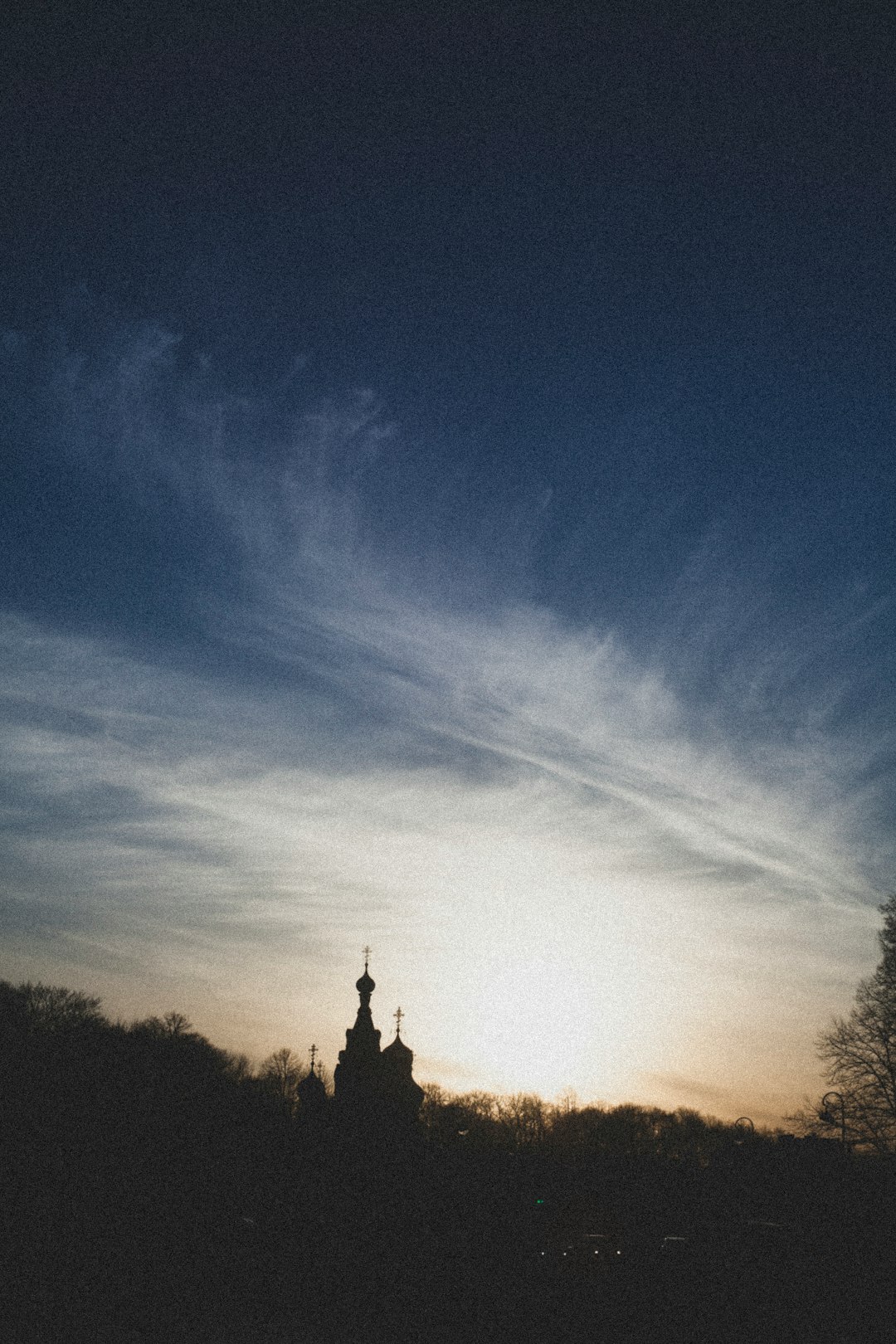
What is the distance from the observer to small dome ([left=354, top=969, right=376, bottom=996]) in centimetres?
6825

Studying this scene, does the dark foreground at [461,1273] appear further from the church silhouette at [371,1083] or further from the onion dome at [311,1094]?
the onion dome at [311,1094]

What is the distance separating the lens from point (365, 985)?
68.6m

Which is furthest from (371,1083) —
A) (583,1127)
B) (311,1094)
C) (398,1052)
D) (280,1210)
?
(583,1127)

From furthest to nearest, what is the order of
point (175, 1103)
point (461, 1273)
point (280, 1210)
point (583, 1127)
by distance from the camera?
1. point (583, 1127)
2. point (175, 1103)
3. point (280, 1210)
4. point (461, 1273)

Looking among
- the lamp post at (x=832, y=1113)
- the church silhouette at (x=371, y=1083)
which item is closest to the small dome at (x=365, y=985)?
the church silhouette at (x=371, y=1083)

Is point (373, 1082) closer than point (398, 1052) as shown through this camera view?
Yes

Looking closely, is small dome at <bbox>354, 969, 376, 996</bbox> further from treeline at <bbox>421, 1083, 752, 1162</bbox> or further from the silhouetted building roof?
treeline at <bbox>421, 1083, 752, 1162</bbox>

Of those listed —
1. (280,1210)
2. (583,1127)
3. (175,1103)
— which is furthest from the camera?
(583,1127)

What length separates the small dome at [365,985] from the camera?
6825 cm

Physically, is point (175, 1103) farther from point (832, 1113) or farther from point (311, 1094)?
point (832, 1113)

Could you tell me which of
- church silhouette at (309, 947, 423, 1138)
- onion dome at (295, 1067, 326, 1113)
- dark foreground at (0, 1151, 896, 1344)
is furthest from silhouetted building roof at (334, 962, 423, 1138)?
dark foreground at (0, 1151, 896, 1344)

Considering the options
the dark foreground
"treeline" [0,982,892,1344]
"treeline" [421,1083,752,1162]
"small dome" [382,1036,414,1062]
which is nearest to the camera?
the dark foreground

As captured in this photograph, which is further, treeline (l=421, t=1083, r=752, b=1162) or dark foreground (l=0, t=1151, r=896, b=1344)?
treeline (l=421, t=1083, r=752, b=1162)

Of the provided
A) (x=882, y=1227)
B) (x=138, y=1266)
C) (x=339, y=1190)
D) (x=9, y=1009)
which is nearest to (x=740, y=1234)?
(x=882, y=1227)
